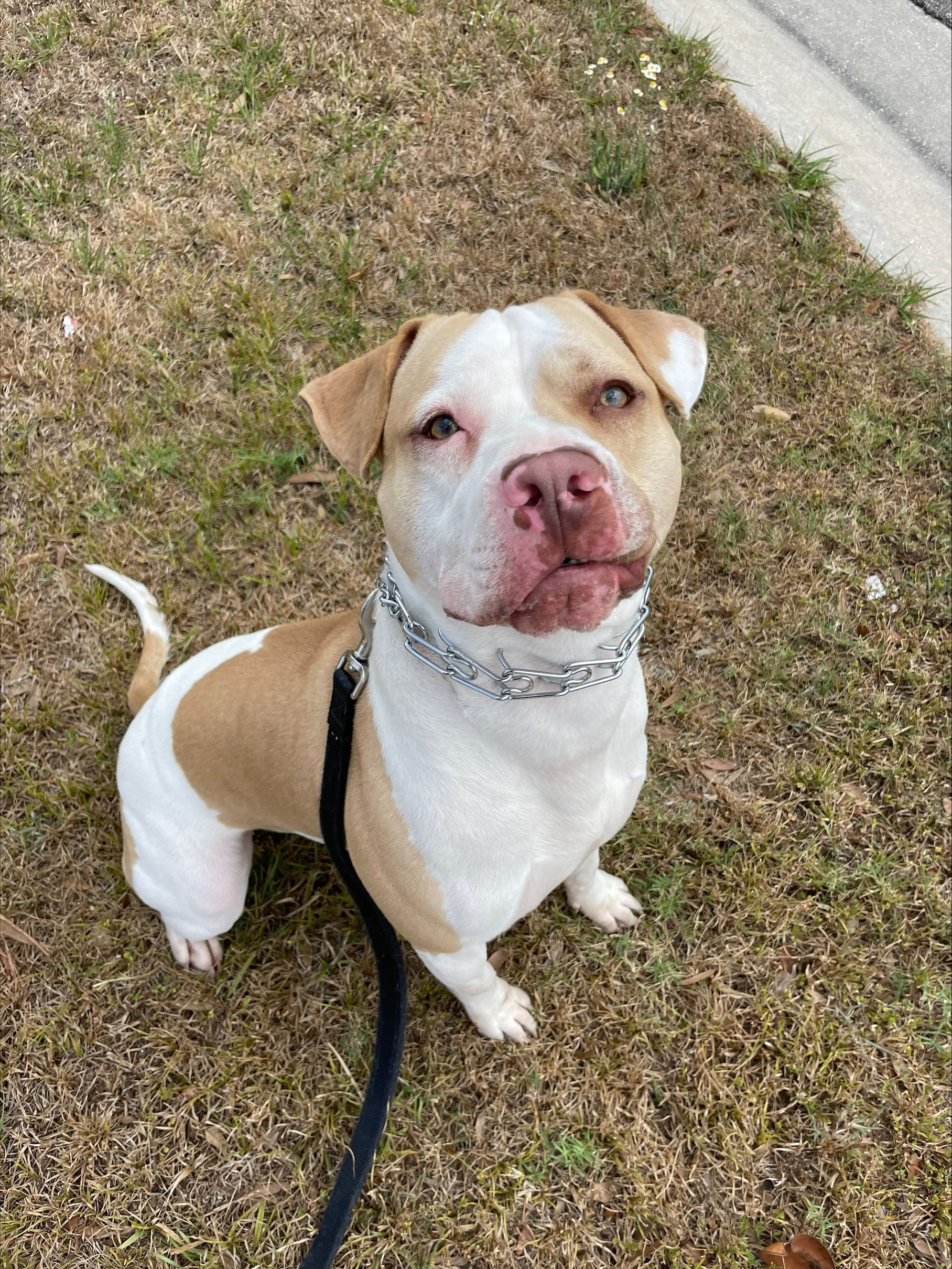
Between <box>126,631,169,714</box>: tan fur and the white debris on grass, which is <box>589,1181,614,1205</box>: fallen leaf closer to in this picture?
<box>126,631,169,714</box>: tan fur

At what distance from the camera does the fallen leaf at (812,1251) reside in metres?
2.59

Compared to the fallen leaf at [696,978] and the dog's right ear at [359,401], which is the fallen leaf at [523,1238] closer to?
the fallen leaf at [696,978]

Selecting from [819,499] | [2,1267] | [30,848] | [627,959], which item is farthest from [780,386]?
[2,1267]

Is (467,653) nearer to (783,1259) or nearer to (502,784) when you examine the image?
(502,784)

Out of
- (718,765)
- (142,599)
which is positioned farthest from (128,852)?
(718,765)

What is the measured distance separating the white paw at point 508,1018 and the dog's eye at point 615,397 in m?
1.78

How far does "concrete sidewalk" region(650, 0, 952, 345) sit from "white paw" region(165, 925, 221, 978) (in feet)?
13.2

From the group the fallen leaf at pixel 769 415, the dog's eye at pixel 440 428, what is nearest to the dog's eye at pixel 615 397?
the dog's eye at pixel 440 428

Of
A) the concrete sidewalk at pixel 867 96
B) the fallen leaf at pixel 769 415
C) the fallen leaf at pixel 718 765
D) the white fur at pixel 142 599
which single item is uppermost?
the concrete sidewalk at pixel 867 96

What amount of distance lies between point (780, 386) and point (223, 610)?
2600mm

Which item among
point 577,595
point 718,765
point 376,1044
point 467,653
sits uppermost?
point 577,595

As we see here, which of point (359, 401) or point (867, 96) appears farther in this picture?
point (867, 96)

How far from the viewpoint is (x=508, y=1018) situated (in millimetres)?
2840

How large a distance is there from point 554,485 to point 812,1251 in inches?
97.6
